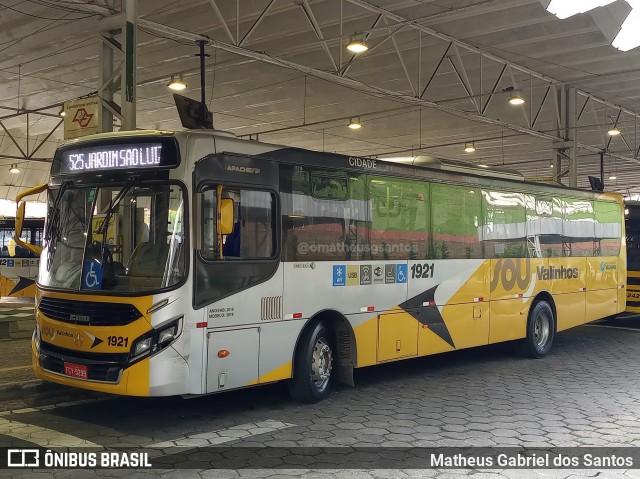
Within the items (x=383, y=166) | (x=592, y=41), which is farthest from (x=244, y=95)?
(x=383, y=166)

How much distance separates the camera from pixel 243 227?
7.29 meters

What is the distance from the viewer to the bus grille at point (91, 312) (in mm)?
6523

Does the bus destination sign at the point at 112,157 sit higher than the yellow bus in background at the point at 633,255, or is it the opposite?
the bus destination sign at the point at 112,157

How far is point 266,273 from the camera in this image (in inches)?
293

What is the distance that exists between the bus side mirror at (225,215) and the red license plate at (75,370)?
1.92 metres

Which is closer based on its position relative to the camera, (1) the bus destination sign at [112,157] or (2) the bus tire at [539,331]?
(1) the bus destination sign at [112,157]

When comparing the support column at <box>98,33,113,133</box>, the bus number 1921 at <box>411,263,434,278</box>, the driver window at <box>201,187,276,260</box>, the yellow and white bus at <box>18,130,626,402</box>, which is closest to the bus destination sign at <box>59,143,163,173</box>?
the yellow and white bus at <box>18,130,626,402</box>

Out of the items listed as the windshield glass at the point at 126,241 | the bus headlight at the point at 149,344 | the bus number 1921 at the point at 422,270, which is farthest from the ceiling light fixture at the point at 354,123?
the bus headlight at the point at 149,344

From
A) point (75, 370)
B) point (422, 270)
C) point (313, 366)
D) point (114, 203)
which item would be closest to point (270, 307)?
point (313, 366)

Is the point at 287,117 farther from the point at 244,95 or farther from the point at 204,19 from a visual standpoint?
the point at 204,19

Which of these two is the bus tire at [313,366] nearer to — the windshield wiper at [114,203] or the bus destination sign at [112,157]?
the windshield wiper at [114,203]

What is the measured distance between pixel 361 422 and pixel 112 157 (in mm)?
3806

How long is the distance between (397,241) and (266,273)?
2433 mm

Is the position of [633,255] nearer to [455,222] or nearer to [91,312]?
[455,222]
